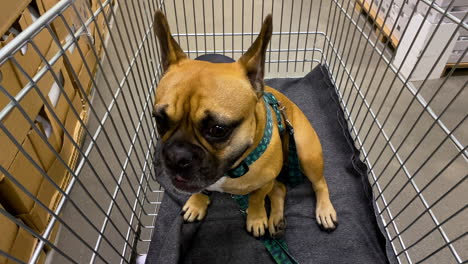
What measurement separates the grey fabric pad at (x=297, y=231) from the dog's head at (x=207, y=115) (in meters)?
0.33

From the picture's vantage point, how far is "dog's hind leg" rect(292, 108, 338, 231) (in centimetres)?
113

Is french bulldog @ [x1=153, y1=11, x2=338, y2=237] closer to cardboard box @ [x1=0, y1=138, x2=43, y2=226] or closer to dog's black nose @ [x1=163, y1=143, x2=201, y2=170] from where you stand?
dog's black nose @ [x1=163, y1=143, x2=201, y2=170]

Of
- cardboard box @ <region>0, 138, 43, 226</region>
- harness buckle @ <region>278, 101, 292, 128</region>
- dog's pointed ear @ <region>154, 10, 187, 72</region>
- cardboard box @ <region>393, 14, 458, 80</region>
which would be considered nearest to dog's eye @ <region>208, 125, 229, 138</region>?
dog's pointed ear @ <region>154, 10, 187, 72</region>

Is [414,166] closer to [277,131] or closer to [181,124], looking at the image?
[277,131]

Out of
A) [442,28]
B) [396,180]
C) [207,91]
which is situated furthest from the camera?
[442,28]

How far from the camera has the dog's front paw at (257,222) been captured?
1124 mm

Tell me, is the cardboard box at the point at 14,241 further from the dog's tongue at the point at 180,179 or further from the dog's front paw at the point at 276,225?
the dog's front paw at the point at 276,225

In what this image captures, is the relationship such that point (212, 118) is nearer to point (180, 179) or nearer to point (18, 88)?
point (180, 179)

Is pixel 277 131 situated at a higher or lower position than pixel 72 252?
higher

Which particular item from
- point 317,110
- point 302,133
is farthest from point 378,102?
point 302,133

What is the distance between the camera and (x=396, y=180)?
1442mm

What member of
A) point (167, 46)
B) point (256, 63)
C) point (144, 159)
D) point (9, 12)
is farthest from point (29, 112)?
point (256, 63)

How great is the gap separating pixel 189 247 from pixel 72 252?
47cm

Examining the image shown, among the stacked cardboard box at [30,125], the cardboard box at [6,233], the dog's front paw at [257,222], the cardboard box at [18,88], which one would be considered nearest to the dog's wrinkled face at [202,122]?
the stacked cardboard box at [30,125]
